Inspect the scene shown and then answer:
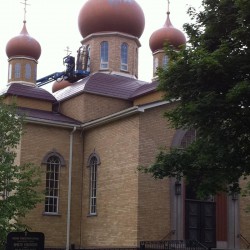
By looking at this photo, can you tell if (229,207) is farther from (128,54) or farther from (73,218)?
(128,54)

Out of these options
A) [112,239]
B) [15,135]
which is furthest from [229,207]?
[15,135]

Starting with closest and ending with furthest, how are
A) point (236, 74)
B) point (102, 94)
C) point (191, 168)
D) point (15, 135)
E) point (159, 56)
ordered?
point (236, 74), point (191, 168), point (15, 135), point (102, 94), point (159, 56)

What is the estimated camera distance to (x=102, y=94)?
90.4 ft

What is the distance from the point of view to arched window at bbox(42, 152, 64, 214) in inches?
973

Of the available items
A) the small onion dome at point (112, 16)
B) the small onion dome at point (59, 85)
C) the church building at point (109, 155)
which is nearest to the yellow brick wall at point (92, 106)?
the church building at point (109, 155)

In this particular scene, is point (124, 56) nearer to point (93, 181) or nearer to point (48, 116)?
point (48, 116)

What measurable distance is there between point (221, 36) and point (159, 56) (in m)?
16.0

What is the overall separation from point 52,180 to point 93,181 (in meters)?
1.73

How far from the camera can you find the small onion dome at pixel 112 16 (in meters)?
30.2

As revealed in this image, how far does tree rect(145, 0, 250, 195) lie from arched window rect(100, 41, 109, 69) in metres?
15.4

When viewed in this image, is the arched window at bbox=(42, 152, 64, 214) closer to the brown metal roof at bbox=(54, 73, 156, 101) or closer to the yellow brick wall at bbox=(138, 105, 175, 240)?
the brown metal roof at bbox=(54, 73, 156, 101)

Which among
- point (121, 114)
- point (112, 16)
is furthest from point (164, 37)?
point (121, 114)

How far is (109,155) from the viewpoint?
2412 centimetres

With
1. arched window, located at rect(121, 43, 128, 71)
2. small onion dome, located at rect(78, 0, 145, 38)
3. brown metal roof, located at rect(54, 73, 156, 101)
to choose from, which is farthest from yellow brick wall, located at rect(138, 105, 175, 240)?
small onion dome, located at rect(78, 0, 145, 38)
